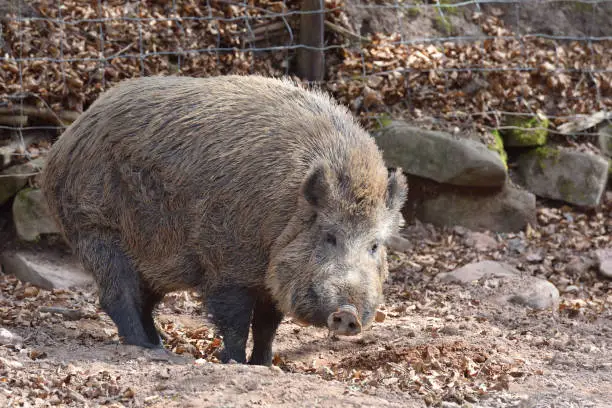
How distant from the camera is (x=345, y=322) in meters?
5.05

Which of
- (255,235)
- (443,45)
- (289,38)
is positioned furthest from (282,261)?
(443,45)

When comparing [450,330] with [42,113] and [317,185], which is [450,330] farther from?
[42,113]

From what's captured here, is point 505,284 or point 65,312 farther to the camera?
point 505,284

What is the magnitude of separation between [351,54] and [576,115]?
2667 millimetres

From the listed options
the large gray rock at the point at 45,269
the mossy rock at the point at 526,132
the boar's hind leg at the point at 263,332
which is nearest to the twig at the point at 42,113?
the large gray rock at the point at 45,269

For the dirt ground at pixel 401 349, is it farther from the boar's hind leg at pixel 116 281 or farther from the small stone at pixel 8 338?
the boar's hind leg at pixel 116 281

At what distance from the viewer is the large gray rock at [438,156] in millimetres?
9297

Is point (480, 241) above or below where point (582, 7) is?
below

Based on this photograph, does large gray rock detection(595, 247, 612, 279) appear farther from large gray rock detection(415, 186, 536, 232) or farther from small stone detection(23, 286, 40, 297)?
small stone detection(23, 286, 40, 297)

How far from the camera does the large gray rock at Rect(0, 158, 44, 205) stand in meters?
8.48

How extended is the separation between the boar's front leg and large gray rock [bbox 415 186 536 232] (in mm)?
4093

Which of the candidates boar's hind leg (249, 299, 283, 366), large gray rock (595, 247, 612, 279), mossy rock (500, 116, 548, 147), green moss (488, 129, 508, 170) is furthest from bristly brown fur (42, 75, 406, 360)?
mossy rock (500, 116, 548, 147)

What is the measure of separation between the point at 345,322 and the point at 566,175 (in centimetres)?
565

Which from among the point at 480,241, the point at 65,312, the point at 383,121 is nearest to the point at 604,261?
the point at 480,241
